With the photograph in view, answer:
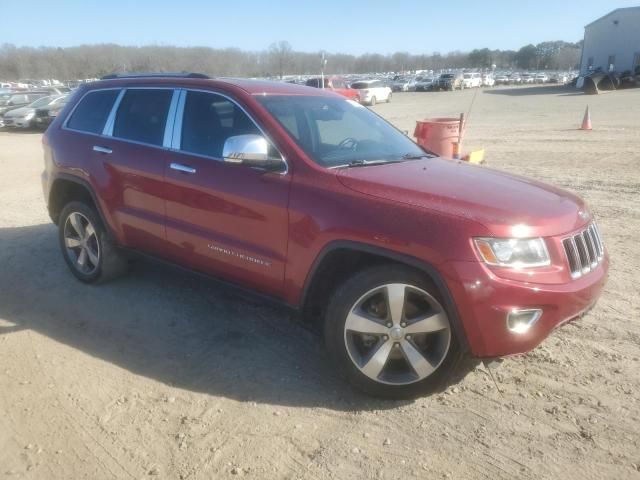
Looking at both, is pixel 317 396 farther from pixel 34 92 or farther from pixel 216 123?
pixel 34 92

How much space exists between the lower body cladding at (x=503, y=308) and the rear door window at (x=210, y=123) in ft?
5.58

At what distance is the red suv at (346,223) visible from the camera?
271 cm

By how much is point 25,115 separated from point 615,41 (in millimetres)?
49774

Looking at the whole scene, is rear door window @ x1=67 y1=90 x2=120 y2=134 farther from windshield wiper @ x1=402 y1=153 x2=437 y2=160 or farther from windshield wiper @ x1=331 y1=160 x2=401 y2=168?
windshield wiper @ x1=402 y1=153 x2=437 y2=160

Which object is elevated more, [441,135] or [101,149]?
[101,149]

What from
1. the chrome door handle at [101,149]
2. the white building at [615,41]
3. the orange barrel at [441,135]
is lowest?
the orange barrel at [441,135]

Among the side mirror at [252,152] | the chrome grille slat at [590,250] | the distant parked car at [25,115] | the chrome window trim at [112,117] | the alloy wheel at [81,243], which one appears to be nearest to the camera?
the chrome grille slat at [590,250]

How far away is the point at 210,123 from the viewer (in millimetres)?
3781

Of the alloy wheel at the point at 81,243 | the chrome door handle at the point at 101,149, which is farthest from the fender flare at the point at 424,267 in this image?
the alloy wheel at the point at 81,243

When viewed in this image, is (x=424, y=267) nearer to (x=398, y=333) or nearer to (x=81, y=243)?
(x=398, y=333)

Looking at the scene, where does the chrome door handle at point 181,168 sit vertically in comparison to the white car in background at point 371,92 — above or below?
below

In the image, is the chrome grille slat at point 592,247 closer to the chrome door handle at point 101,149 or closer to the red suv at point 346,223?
the red suv at point 346,223

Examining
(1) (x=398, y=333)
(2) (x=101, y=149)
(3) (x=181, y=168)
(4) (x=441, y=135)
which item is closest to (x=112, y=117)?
(2) (x=101, y=149)

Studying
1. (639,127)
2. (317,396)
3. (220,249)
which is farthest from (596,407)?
(639,127)
